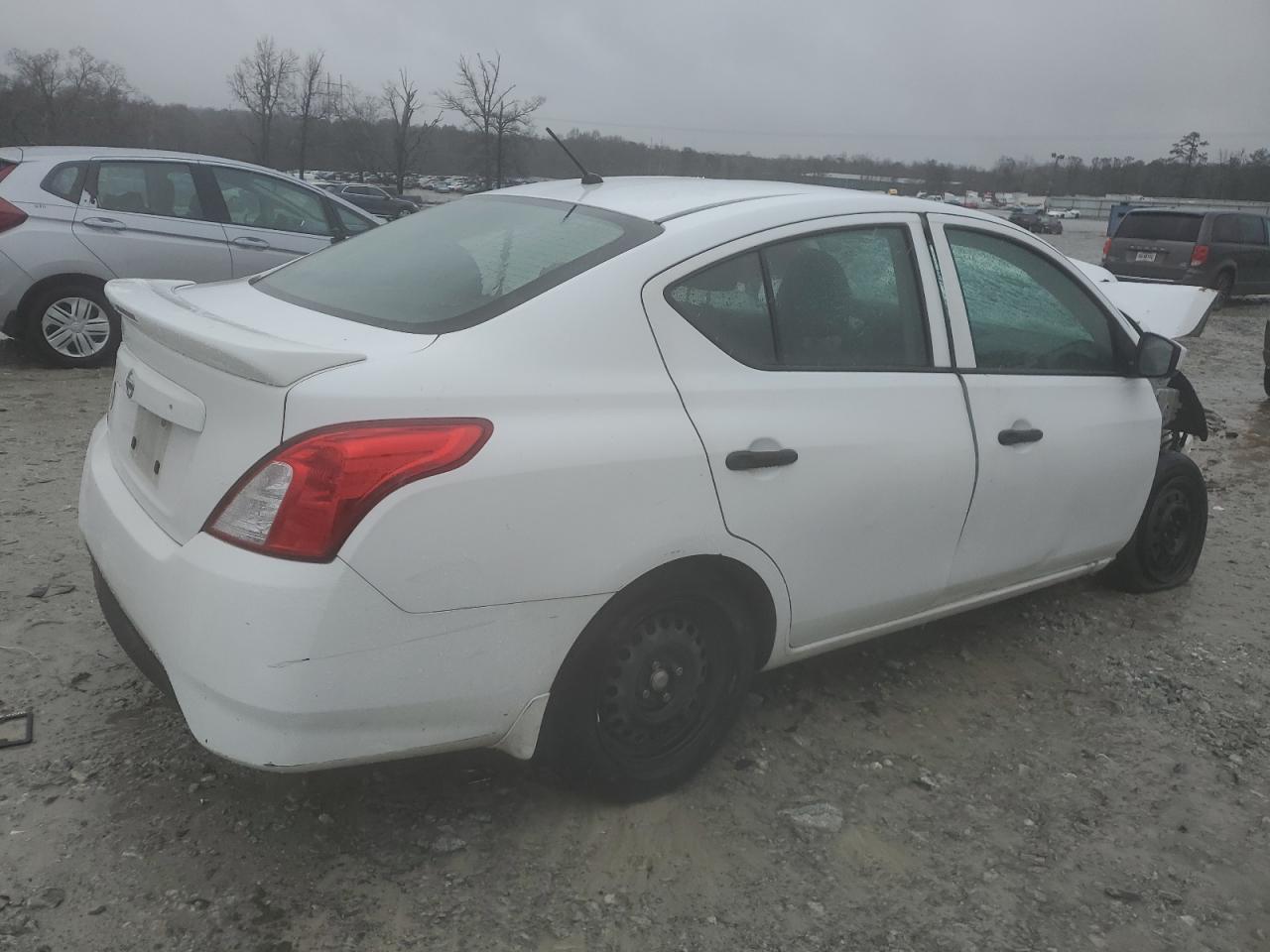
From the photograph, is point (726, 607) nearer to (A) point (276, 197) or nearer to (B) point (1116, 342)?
(B) point (1116, 342)

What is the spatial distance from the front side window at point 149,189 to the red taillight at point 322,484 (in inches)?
268

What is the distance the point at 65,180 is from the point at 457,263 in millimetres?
6297

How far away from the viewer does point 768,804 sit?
9.13 ft

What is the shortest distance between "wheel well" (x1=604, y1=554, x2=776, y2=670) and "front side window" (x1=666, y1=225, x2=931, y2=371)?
0.52 meters

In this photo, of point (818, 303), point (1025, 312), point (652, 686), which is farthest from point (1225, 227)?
point (652, 686)

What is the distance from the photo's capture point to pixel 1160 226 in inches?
697

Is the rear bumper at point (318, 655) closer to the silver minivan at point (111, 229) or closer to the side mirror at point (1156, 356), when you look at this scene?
the side mirror at point (1156, 356)

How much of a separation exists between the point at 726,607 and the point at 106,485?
5.24 feet

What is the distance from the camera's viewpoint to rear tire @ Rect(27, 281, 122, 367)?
748cm

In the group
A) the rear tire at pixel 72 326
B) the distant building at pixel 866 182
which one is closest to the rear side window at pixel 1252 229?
the distant building at pixel 866 182

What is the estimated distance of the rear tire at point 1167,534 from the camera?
13.7ft

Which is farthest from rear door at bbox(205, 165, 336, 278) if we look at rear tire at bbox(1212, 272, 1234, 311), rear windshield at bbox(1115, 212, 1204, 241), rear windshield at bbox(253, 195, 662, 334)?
rear tire at bbox(1212, 272, 1234, 311)

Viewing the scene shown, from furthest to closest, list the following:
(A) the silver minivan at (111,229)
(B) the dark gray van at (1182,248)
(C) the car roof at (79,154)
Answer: (B) the dark gray van at (1182,248)
(C) the car roof at (79,154)
(A) the silver minivan at (111,229)

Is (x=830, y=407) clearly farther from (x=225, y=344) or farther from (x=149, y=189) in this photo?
(x=149, y=189)
